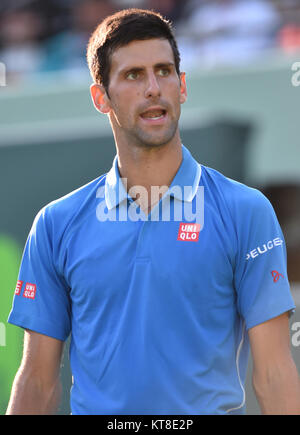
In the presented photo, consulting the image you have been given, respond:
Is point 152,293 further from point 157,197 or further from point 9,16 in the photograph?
point 9,16

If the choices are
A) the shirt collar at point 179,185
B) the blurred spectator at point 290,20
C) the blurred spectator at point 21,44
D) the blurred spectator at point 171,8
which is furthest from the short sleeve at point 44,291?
the blurred spectator at point 21,44

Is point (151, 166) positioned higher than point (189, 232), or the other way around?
point (151, 166)

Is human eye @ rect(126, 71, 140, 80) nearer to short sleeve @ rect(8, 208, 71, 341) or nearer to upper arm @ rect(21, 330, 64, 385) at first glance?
short sleeve @ rect(8, 208, 71, 341)

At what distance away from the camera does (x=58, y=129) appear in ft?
26.4

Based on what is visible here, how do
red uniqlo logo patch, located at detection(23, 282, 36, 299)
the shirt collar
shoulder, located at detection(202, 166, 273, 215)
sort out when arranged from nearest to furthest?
shoulder, located at detection(202, 166, 273, 215), the shirt collar, red uniqlo logo patch, located at detection(23, 282, 36, 299)

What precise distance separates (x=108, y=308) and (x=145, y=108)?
69 cm

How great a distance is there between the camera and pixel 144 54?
9.32 ft

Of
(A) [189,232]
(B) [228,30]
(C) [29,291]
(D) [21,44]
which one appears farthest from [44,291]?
(D) [21,44]

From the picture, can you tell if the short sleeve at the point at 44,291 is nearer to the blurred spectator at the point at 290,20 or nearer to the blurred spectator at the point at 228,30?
the blurred spectator at the point at 228,30

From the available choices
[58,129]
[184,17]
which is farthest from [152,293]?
[184,17]

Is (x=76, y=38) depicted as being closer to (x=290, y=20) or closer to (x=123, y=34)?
(x=290, y=20)

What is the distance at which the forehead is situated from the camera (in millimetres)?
2835

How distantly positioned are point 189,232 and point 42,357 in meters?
0.70

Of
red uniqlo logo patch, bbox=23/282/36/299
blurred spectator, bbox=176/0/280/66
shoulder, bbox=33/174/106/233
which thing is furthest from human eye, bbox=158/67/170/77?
blurred spectator, bbox=176/0/280/66
